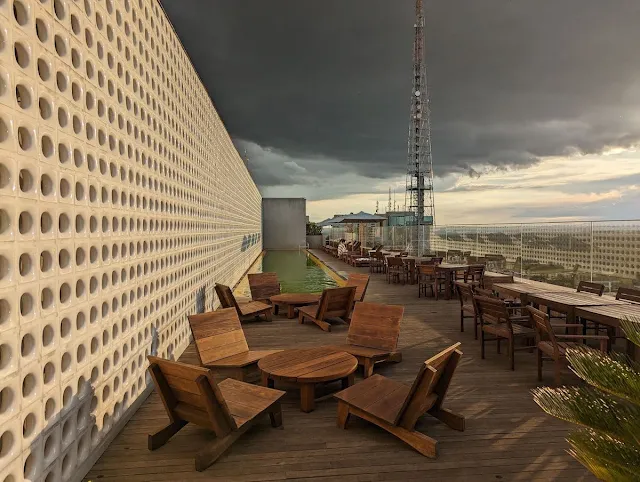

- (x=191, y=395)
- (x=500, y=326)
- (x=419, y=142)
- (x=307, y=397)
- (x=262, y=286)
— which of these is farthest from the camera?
(x=419, y=142)

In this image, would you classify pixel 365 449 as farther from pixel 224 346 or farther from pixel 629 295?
pixel 629 295

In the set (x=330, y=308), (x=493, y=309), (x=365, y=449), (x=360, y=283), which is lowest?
(x=365, y=449)

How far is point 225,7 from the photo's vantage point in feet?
29.8

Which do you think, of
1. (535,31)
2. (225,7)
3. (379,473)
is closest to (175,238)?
(379,473)

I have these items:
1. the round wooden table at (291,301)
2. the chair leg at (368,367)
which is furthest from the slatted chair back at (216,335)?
the round wooden table at (291,301)

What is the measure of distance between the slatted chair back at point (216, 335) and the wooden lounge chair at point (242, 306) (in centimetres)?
189

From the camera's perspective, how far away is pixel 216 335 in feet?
13.3

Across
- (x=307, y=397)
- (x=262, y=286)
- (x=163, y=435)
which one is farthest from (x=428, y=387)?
(x=262, y=286)

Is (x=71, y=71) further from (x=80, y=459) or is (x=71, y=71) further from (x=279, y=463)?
(x=279, y=463)

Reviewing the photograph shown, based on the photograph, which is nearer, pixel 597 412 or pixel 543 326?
pixel 597 412

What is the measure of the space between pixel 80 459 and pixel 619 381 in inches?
113

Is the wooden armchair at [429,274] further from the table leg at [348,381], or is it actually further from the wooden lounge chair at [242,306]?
the table leg at [348,381]

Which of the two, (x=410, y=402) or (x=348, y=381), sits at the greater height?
(x=410, y=402)

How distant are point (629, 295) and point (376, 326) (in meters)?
3.62
